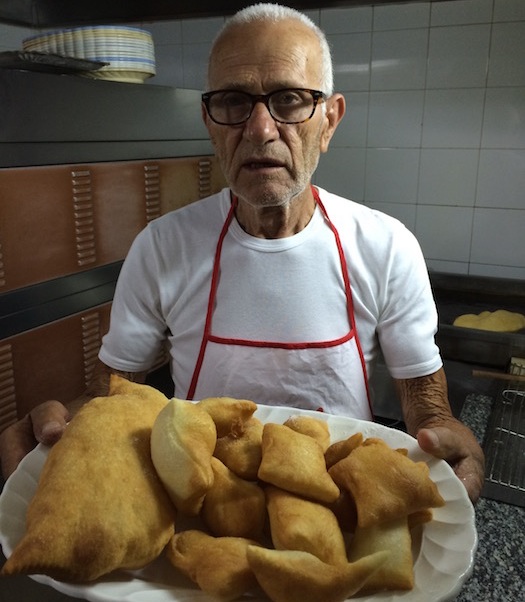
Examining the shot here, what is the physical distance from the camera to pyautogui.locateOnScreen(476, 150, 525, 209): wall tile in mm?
2213

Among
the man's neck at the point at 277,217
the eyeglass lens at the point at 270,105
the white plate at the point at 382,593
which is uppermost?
the eyeglass lens at the point at 270,105

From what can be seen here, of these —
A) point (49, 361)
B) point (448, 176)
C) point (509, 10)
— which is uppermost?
point (509, 10)

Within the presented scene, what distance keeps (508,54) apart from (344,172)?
765 millimetres

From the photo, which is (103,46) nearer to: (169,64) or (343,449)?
(169,64)

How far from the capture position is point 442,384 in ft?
3.95

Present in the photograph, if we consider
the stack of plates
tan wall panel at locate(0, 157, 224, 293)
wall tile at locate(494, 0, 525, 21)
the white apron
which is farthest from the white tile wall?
the white apron

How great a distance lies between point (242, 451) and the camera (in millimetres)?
715

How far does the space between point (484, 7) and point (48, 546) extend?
90.7 inches

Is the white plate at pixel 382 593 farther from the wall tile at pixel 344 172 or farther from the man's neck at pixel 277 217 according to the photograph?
the wall tile at pixel 344 172

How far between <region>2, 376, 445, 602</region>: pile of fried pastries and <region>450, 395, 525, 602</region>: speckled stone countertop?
30 centimetres

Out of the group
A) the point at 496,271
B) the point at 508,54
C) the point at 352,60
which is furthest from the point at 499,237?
the point at 352,60

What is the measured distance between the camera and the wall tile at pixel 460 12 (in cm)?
212

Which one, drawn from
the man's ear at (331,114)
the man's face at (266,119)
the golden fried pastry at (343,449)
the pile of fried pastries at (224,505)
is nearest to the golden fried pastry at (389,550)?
the pile of fried pastries at (224,505)

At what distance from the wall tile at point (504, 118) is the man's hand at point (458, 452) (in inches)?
61.8
